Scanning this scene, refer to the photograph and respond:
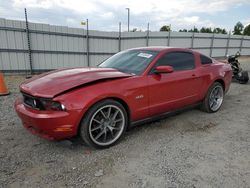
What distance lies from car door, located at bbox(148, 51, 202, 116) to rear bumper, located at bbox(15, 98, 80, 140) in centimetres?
136

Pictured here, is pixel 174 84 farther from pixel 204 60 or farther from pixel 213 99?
pixel 213 99

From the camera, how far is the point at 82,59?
11.0 metres

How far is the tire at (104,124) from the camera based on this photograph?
107 inches

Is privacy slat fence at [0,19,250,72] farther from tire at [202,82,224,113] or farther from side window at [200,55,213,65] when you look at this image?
tire at [202,82,224,113]

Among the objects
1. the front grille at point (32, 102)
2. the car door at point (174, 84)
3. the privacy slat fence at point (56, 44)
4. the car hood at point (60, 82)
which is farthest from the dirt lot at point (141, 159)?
the privacy slat fence at point (56, 44)

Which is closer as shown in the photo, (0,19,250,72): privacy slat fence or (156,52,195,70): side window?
(156,52,195,70): side window

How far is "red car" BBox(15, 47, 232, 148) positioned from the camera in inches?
101

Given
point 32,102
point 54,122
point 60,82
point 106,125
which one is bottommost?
point 106,125

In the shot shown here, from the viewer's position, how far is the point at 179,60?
394 centimetres

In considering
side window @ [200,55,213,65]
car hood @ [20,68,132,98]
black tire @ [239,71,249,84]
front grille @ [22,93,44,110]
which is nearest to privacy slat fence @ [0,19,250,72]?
black tire @ [239,71,249,84]

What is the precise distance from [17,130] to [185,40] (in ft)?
51.2

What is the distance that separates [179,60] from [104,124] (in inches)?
80.2

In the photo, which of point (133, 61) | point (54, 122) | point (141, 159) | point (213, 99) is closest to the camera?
point (54, 122)

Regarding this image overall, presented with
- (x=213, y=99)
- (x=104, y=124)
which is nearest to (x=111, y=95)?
(x=104, y=124)
